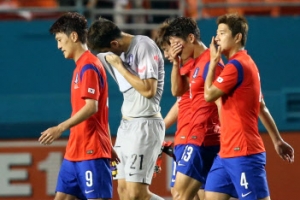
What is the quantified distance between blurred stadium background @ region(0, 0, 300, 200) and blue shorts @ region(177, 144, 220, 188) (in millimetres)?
2479

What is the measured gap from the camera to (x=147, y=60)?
825cm

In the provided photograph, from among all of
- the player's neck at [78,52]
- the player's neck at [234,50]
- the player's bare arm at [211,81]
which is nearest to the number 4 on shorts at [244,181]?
the player's bare arm at [211,81]

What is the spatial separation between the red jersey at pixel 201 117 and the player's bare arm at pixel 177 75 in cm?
15

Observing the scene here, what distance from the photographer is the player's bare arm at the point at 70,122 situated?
7500 millimetres

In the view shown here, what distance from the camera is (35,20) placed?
1198 centimetres

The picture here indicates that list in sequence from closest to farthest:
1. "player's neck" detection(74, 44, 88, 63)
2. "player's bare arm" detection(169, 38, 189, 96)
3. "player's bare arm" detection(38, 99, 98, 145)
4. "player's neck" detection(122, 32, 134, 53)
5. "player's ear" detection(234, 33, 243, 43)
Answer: "player's bare arm" detection(38, 99, 98, 145) < "player's ear" detection(234, 33, 243, 43) < "player's neck" detection(74, 44, 88, 63) < "player's neck" detection(122, 32, 134, 53) < "player's bare arm" detection(169, 38, 189, 96)

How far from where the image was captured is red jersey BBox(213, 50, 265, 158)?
764 centimetres

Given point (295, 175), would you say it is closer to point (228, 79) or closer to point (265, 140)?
point (265, 140)

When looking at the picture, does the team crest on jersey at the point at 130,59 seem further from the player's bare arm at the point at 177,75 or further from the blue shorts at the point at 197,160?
the blue shorts at the point at 197,160

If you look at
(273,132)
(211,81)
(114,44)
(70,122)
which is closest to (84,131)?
(70,122)

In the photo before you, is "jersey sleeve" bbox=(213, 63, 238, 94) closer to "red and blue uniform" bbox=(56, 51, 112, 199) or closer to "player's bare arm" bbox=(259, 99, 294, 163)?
"player's bare arm" bbox=(259, 99, 294, 163)

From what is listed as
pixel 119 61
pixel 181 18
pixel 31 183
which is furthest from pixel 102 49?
pixel 31 183

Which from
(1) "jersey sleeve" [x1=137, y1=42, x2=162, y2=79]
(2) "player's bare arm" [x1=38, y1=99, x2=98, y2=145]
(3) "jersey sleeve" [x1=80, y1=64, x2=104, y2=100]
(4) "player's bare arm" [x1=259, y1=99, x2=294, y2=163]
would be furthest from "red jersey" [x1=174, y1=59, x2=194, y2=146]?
(2) "player's bare arm" [x1=38, y1=99, x2=98, y2=145]

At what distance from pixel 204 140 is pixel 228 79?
118cm
